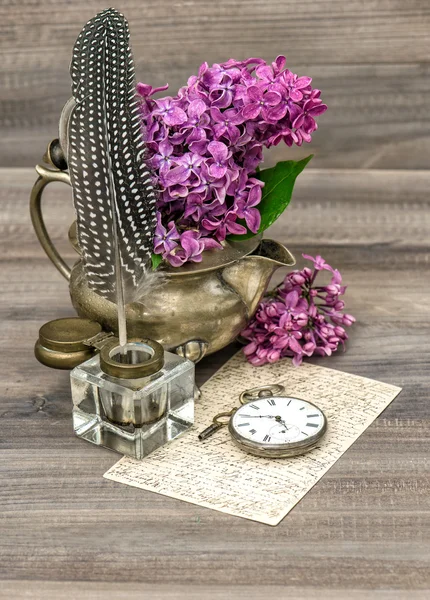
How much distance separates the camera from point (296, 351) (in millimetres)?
1353

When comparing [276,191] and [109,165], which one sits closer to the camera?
[109,165]

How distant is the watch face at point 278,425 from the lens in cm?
114

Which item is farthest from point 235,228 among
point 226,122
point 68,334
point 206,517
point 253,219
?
point 206,517

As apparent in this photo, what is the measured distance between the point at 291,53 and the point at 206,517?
1.12m

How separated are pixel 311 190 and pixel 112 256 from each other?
86 cm

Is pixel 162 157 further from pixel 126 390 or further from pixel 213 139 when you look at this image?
pixel 126 390

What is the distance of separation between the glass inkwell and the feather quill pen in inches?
Result: 1.6

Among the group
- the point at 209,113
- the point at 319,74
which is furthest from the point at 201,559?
the point at 319,74

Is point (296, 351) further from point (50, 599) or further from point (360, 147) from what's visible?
point (360, 147)

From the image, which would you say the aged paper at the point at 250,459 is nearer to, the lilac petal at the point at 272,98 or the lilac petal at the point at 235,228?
the lilac petal at the point at 235,228

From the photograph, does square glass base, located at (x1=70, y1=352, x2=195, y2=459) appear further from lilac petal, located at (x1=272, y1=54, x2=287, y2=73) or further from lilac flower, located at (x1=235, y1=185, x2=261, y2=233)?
lilac petal, located at (x1=272, y1=54, x2=287, y2=73)

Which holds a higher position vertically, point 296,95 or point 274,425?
point 296,95

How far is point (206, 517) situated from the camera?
1054mm

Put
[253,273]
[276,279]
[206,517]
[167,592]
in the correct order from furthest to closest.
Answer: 1. [276,279]
2. [253,273]
3. [206,517]
4. [167,592]
